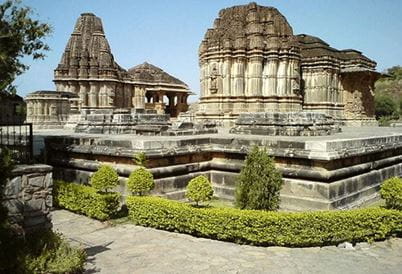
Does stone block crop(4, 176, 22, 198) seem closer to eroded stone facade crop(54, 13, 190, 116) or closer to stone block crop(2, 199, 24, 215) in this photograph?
stone block crop(2, 199, 24, 215)

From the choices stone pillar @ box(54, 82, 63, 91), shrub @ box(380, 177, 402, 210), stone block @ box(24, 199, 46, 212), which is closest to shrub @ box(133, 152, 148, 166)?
stone block @ box(24, 199, 46, 212)

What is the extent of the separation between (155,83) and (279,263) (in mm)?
30102

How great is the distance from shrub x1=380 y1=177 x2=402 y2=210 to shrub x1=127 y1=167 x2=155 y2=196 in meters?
4.62

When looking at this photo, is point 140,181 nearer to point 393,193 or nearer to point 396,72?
point 393,193

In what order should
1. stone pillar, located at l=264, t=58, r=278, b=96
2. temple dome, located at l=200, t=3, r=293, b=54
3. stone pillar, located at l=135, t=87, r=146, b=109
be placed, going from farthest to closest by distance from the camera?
stone pillar, located at l=135, t=87, r=146, b=109 → stone pillar, located at l=264, t=58, r=278, b=96 → temple dome, located at l=200, t=3, r=293, b=54

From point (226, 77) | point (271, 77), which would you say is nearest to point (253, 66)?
point (271, 77)

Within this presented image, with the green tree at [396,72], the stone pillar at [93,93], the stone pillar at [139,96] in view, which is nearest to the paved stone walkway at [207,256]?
the stone pillar at [93,93]

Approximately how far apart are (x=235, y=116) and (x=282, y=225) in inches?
448

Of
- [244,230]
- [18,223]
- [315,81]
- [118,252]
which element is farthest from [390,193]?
[315,81]

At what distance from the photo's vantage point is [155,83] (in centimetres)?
3462

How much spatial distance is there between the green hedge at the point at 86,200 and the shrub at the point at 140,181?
43cm

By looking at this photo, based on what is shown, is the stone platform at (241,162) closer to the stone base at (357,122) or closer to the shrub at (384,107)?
the stone base at (357,122)

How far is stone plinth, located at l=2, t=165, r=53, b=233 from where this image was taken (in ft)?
17.4

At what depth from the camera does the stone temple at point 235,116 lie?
865 centimetres
